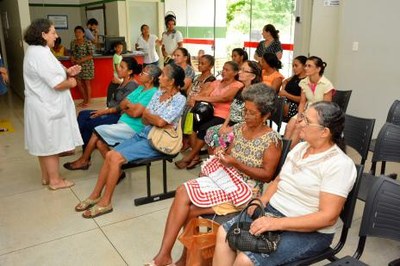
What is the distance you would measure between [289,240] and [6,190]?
2868mm

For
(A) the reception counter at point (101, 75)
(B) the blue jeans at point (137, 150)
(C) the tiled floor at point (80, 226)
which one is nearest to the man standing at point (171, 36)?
(A) the reception counter at point (101, 75)

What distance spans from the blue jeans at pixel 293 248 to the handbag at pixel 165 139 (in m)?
1.51

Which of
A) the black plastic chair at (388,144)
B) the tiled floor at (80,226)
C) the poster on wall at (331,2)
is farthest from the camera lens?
the poster on wall at (331,2)

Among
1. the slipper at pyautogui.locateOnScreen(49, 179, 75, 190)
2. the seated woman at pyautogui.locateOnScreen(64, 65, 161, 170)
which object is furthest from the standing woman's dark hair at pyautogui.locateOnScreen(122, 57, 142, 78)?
the slipper at pyautogui.locateOnScreen(49, 179, 75, 190)

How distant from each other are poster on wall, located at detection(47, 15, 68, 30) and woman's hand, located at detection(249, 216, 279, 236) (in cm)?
1133

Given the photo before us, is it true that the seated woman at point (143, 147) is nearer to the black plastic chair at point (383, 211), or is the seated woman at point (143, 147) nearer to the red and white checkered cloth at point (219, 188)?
the red and white checkered cloth at point (219, 188)

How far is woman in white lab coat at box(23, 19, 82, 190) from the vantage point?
9.70ft

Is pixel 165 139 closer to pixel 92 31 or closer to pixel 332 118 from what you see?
pixel 332 118

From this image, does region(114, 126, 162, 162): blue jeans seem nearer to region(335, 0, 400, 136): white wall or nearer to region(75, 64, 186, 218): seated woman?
region(75, 64, 186, 218): seated woman

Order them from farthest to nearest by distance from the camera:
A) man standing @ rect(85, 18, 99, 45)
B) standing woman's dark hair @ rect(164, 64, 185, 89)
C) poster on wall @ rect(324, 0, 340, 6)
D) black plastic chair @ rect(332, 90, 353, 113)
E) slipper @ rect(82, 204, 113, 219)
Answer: man standing @ rect(85, 18, 99, 45)
poster on wall @ rect(324, 0, 340, 6)
black plastic chair @ rect(332, 90, 353, 113)
standing woman's dark hair @ rect(164, 64, 185, 89)
slipper @ rect(82, 204, 113, 219)

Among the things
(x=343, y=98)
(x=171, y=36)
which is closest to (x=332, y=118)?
(x=343, y=98)

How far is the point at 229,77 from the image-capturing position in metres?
3.72

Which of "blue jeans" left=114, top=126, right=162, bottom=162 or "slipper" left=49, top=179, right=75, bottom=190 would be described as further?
"slipper" left=49, top=179, right=75, bottom=190

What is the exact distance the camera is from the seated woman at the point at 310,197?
1527 millimetres
